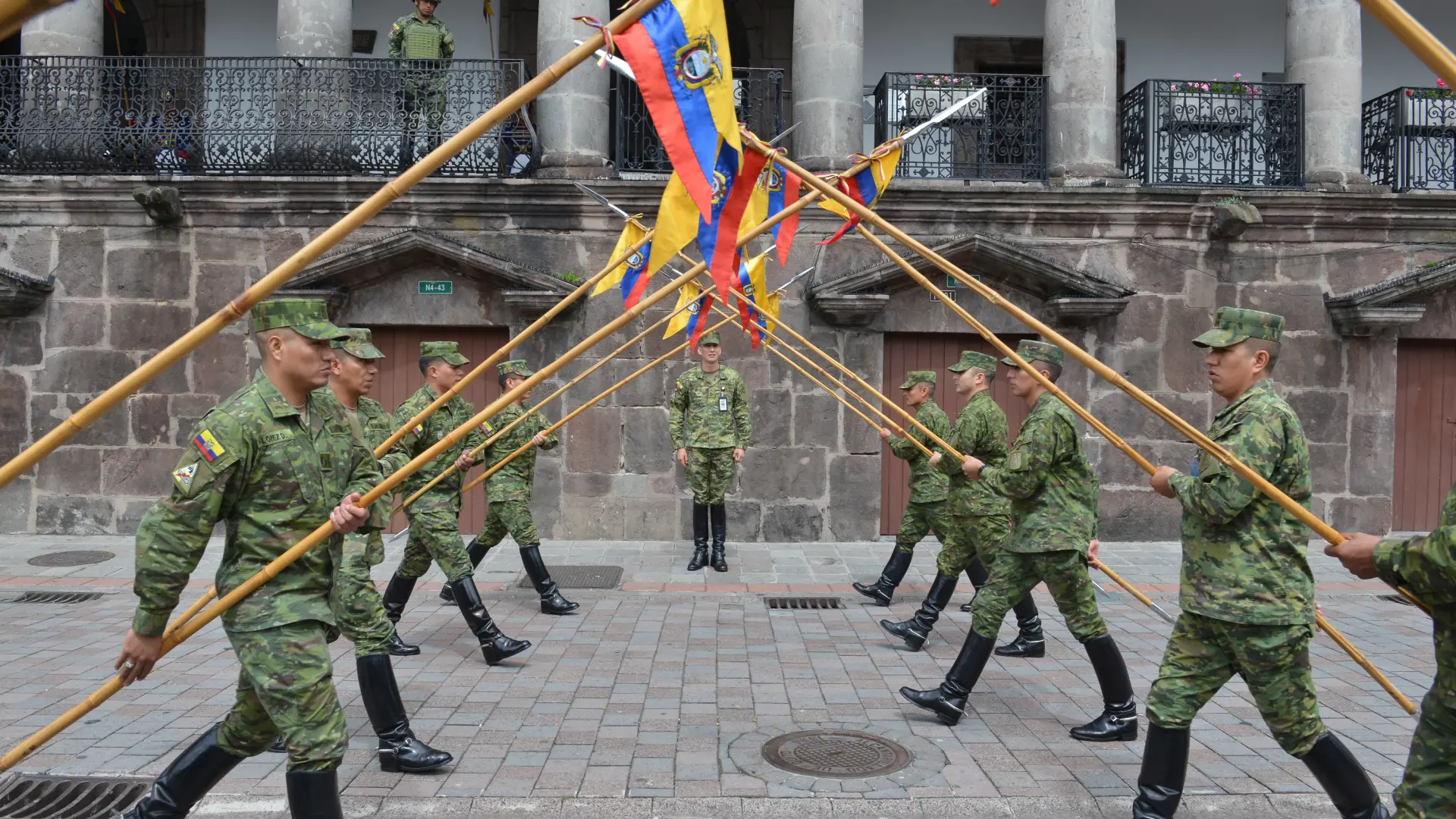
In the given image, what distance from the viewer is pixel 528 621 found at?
26.5 ft

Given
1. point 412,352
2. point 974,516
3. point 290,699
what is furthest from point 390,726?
point 412,352

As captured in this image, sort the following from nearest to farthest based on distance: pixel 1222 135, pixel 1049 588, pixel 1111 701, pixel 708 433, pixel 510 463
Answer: pixel 1111 701 → pixel 1049 588 → pixel 510 463 → pixel 708 433 → pixel 1222 135

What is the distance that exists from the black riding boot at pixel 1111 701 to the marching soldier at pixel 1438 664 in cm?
228

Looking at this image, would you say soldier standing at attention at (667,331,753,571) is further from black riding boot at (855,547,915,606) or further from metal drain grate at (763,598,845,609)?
black riding boot at (855,547,915,606)

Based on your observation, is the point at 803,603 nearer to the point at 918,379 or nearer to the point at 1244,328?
the point at 918,379

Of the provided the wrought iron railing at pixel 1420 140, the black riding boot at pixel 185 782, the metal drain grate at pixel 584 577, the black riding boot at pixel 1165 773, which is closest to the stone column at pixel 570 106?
the metal drain grate at pixel 584 577

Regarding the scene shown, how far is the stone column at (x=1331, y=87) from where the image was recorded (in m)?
12.6

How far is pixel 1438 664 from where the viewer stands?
306 centimetres

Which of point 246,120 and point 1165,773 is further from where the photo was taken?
point 246,120

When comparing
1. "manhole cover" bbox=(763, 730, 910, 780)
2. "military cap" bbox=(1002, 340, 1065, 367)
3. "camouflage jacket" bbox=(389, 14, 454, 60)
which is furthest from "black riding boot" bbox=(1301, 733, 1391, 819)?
"camouflage jacket" bbox=(389, 14, 454, 60)

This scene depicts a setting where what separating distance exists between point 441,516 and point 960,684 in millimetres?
3385

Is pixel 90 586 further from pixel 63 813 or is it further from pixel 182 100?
pixel 182 100

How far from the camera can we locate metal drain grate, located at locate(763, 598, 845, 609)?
8.80m

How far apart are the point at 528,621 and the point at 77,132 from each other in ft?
29.0
